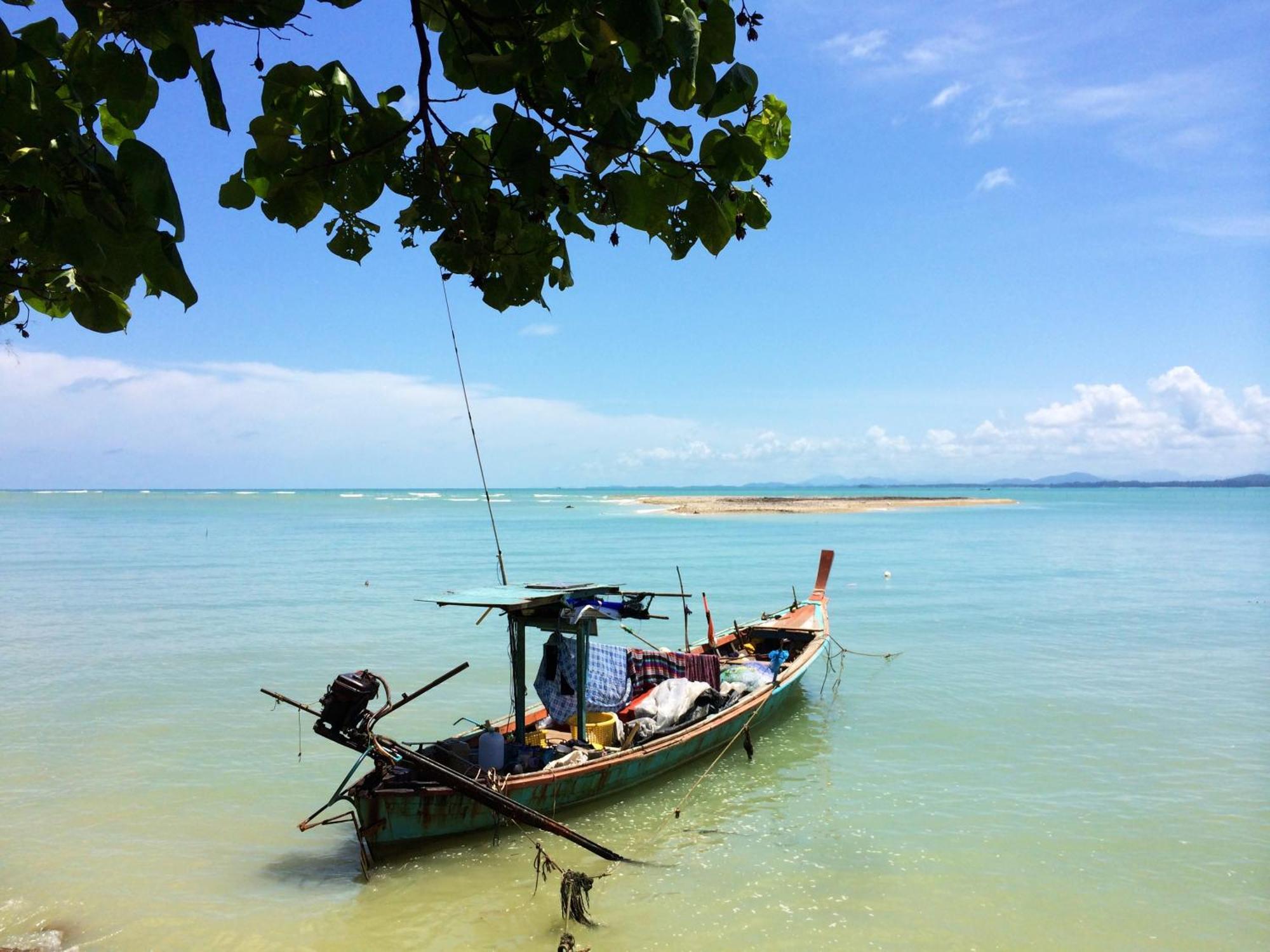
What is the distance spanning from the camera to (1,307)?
3186 millimetres

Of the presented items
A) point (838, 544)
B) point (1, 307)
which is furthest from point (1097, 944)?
point (838, 544)

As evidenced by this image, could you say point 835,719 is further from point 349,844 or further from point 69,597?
point 69,597

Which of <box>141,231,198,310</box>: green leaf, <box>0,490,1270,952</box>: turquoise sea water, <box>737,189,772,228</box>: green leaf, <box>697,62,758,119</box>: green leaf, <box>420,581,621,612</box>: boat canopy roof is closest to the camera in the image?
<box>141,231,198,310</box>: green leaf

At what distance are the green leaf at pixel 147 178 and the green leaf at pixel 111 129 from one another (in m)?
0.80

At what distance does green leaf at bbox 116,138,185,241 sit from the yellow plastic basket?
8968mm

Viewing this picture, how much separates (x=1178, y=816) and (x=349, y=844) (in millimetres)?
9247

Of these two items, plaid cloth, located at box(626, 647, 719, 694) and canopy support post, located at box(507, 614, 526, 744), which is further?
plaid cloth, located at box(626, 647, 719, 694)

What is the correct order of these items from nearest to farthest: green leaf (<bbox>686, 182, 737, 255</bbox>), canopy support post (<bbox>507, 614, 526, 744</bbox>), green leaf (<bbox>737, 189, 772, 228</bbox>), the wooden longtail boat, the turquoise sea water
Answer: green leaf (<bbox>686, 182, 737, 255</bbox>) → green leaf (<bbox>737, 189, 772, 228</bbox>) → the turquoise sea water → the wooden longtail boat → canopy support post (<bbox>507, 614, 526, 744</bbox>)

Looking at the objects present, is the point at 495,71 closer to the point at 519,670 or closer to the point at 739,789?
the point at 519,670

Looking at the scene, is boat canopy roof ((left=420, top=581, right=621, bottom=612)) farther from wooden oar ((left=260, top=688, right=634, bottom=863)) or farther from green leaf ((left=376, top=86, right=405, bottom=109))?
green leaf ((left=376, top=86, right=405, bottom=109))

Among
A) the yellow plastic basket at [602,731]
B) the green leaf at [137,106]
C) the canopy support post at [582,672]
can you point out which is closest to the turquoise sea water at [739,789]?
the yellow plastic basket at [602,731]

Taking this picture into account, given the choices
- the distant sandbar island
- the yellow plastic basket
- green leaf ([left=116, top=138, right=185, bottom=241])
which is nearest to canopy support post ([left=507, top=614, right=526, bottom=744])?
the yellow plastic basket

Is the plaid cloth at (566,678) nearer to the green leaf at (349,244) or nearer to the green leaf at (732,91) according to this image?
the green leaf at (349,244)

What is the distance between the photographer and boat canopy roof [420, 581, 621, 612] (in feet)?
28.7
